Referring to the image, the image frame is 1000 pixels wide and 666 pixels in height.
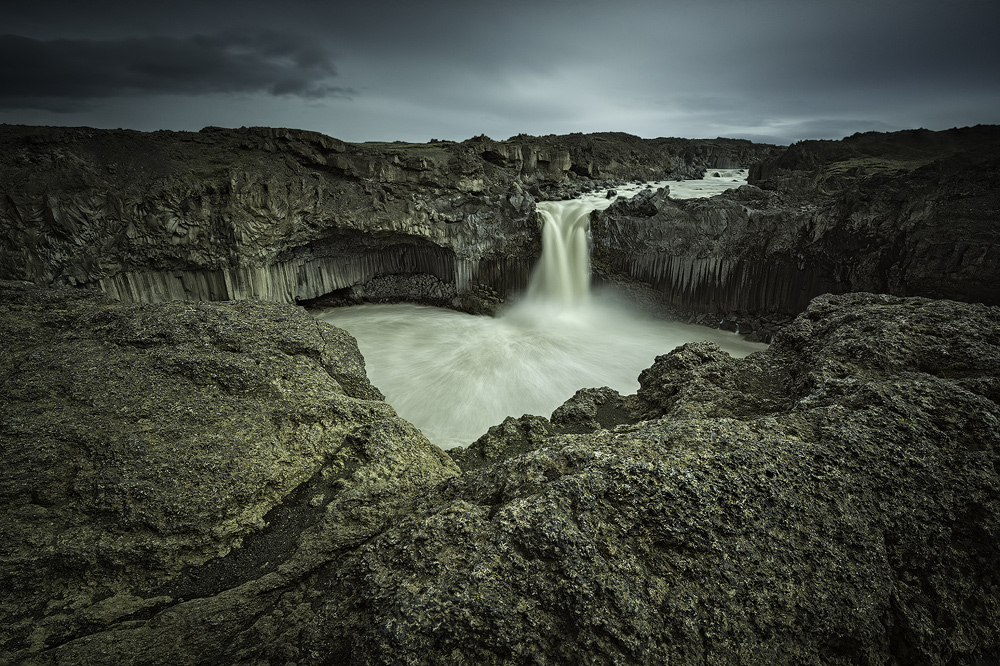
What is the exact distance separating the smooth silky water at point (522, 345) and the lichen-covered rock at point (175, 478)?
529 centimetres

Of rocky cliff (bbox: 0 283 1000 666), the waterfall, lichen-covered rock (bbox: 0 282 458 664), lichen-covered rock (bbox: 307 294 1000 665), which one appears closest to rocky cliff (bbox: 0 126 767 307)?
the waterfall

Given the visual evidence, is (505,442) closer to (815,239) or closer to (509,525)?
(509,525)

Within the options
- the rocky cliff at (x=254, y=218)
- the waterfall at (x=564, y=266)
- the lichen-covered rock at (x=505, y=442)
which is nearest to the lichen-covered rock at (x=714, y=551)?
the lichen-covered rock at (x=505, y=442)

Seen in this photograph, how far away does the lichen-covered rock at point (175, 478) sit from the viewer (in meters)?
2.43

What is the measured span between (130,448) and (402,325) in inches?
509

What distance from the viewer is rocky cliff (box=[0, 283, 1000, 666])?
207 cm

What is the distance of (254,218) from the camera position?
45.1 ft

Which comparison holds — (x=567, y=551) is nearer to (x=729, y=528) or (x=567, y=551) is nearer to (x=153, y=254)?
(x=729, y=528)

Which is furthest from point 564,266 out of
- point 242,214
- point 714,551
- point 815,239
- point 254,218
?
point 714,551

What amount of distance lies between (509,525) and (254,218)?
1474cm

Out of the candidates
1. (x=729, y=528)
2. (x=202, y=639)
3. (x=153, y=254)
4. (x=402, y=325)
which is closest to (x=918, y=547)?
(x=729, y=528)

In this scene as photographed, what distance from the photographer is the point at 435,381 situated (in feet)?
39.0

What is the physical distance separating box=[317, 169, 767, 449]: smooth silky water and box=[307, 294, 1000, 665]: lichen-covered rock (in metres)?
6.73

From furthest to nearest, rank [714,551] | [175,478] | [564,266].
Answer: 1. [564,266]
2. [175,478]
3. [714,551]
